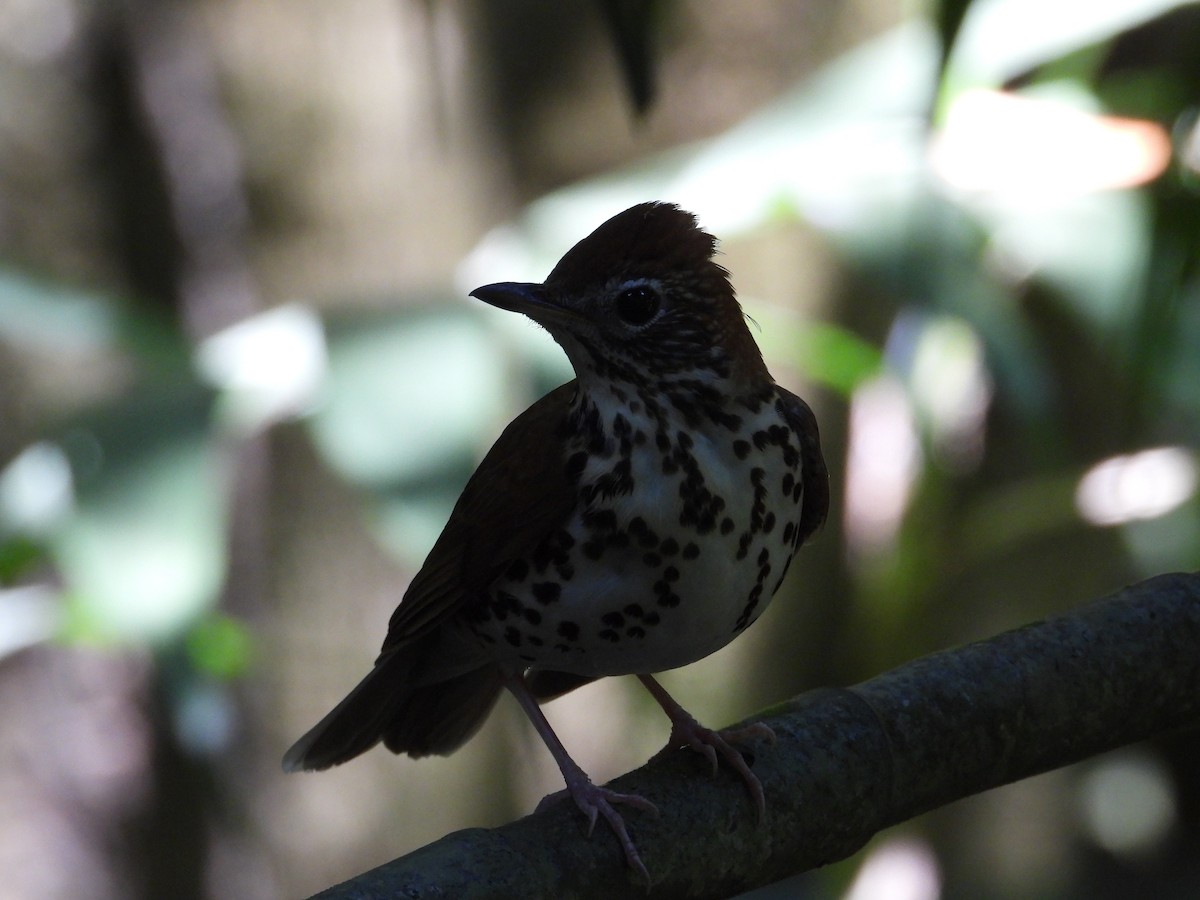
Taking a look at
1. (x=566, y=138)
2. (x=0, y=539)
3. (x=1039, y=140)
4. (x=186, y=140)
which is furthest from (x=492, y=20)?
(x=0, y=539)

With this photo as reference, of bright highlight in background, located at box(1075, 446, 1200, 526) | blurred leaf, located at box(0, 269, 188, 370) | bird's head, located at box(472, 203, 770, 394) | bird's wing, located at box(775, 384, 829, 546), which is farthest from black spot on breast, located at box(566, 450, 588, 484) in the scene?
bright highlight in background, located at box(1075, 446, 1200, 526)

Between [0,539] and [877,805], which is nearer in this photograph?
[877,805]

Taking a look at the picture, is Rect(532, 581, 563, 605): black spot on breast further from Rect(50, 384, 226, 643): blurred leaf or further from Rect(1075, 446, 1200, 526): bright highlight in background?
Rect(1075, 446, 1200, 526): bright highlight in background

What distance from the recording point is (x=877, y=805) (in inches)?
78.6

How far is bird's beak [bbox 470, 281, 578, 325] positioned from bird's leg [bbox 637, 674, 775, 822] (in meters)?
0.67

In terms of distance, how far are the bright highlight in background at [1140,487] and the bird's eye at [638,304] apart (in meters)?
2.00

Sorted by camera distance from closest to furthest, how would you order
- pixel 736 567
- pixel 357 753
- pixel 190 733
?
1. pixel 736 567
2. pixel 357 753
3. pixel 190 733

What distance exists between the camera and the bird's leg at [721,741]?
6.44 feet

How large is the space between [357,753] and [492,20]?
290cm

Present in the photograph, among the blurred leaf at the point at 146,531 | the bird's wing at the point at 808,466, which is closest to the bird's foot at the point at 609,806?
the bird's wing at the point at 808,466

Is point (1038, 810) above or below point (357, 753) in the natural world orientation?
below

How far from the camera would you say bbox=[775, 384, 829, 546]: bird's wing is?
2.16 meters

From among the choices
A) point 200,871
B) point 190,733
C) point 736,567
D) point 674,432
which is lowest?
point 200,871

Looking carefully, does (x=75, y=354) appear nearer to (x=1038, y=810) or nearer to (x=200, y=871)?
(x=200, y=871)
